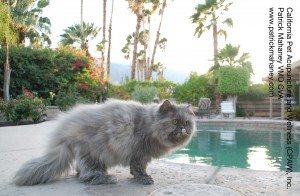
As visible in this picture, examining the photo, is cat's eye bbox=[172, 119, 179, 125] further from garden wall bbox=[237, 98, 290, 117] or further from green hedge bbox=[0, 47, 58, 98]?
garden wall bbox=[237, 98, 290, 117]

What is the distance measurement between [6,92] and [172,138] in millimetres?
10568

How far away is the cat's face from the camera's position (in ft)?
9.11

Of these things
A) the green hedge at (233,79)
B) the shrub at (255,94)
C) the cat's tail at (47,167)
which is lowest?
the cat's tail at (47,167)

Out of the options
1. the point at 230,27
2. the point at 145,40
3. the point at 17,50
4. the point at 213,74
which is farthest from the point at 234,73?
the point at 145,40

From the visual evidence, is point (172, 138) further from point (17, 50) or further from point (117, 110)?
point (17, 50)

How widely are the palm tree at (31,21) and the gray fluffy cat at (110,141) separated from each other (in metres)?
17.4

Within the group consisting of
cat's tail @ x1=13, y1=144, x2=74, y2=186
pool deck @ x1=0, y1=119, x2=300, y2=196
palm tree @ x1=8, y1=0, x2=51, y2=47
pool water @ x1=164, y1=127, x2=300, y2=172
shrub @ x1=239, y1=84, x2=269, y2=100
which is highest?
palm tree @ x1=8, y1=0, x2=51, y2=47

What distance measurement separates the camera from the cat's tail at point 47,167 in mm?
2840

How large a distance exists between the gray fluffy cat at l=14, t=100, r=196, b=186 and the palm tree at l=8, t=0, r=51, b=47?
57.1ft

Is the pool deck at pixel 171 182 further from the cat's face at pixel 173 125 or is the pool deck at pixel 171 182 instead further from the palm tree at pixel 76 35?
the palm tree at pixel 76 35

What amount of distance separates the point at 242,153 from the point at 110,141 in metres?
4.73

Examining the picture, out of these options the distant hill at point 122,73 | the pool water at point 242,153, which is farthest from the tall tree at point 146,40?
the pool water at point 242,153

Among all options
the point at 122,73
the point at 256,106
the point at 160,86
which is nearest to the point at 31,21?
the point at 160,86

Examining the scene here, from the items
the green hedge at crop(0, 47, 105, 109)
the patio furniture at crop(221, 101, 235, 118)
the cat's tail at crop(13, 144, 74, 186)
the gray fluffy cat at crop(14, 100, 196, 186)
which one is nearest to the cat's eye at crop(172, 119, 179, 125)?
the gray fluffy cat at crop(14, 100, 196, 186)
